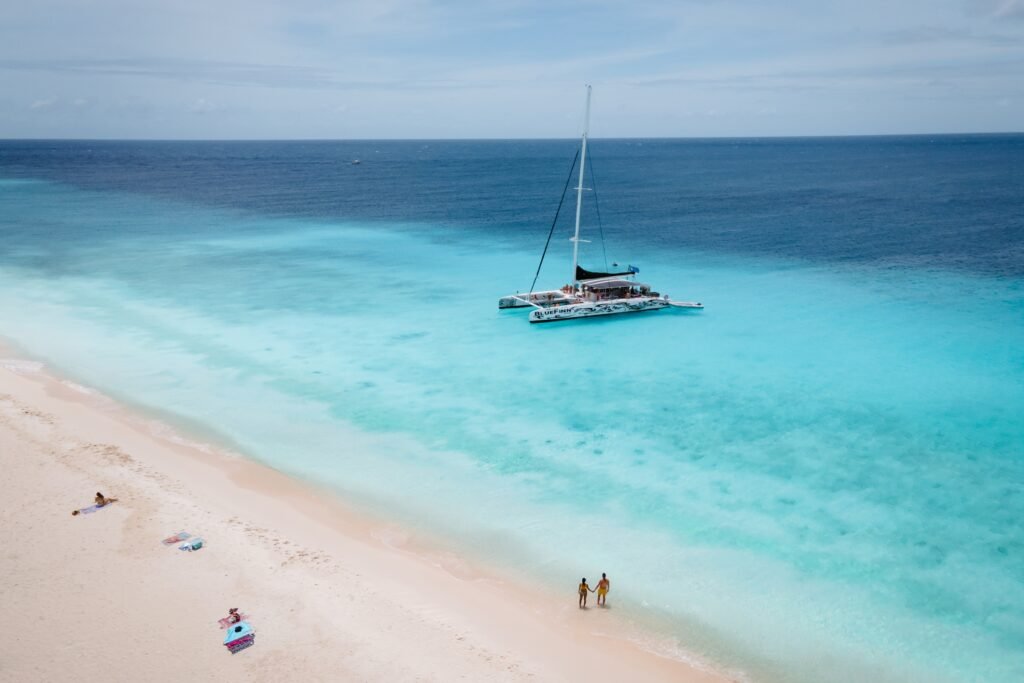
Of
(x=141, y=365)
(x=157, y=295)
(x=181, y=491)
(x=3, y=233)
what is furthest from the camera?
(x=3, y=233)

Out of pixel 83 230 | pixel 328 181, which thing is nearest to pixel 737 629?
pixel 83 230

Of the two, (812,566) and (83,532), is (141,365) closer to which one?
(83,532)

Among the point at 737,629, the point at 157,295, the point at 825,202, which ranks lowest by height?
the point at 737,629

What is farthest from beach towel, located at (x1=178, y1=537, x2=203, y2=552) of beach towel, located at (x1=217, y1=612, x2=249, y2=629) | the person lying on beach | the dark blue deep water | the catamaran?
the dark blue deep water

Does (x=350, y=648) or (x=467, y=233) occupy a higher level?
(x=467, y=233)

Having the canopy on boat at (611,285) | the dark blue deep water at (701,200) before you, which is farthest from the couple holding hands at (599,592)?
the dark blue deep water at (701,200)

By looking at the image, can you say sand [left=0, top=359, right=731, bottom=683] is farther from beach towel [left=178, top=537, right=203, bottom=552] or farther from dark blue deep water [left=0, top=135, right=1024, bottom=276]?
dark blue deep water [left=0, top=135, right=1024, bottom=276]
